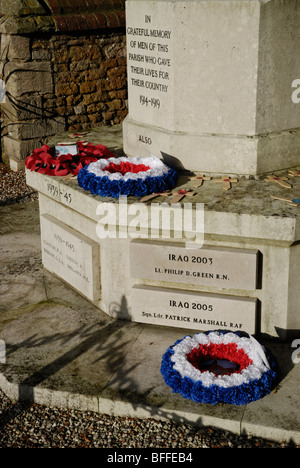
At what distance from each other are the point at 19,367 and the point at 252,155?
8.68ft

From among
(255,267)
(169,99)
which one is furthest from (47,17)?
(255,267)

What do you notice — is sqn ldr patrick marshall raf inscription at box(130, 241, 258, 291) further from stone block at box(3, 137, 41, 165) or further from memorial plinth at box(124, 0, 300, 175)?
stone block at box(3, 137, 41, 165)

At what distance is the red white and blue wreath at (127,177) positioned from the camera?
508 cm

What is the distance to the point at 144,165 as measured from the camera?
546 cm

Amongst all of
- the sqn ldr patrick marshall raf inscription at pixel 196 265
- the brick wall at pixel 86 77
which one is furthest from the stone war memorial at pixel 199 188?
the brick wall at pixel 86 77

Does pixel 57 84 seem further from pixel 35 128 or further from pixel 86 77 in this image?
pixel 35 128

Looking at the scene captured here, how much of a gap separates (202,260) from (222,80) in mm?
1617

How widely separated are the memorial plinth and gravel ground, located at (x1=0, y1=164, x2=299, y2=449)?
2.48m

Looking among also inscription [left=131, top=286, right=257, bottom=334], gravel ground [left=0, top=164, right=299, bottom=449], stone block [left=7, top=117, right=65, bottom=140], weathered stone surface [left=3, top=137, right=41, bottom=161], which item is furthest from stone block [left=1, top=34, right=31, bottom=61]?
gravel ground [left=0, top=164, right=299, bottom=449]

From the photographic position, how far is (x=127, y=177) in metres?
5.16

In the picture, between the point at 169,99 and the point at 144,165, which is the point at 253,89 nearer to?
the point at 169,99

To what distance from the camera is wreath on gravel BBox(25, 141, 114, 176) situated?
584 cm

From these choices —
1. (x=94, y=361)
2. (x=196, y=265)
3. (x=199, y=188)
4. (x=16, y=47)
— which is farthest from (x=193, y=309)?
(x=16, y=47)

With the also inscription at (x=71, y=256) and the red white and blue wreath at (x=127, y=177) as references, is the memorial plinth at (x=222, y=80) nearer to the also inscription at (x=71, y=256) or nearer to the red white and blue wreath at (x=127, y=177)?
the red white and blue wreath at (x=127, y=177)
